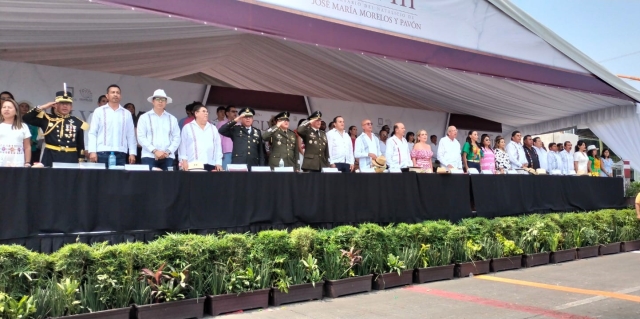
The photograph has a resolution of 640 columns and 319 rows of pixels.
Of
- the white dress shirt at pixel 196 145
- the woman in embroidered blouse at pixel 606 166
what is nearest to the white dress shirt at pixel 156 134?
the white dress shirt at pixel 196 145

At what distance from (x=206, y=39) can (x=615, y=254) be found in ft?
24.6

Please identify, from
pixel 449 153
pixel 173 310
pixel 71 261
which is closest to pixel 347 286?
pixel 173 310

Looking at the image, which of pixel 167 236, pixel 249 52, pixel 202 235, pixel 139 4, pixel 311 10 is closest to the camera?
pixel 167 236

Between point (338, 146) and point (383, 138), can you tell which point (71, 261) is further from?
point (383, 138)

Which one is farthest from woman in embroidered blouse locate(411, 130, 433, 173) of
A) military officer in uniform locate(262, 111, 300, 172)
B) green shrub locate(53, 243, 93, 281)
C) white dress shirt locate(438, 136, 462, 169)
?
green shrub locate(53, 243, 93, 281)

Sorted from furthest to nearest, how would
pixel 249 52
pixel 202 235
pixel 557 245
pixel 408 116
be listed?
pixel 408 116 → pixel 249 52 → pixel 557 245 → pixel 202 235

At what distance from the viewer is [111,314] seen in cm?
410

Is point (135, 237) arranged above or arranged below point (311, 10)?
below

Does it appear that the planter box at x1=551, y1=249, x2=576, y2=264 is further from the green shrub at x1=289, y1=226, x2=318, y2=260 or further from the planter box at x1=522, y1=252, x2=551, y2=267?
the green shrub at x1=289, y1=226, x2=318, y2=260

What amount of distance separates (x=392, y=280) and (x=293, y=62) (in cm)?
448

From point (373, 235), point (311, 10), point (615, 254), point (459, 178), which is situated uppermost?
point (311, 10)

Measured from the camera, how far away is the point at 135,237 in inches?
195

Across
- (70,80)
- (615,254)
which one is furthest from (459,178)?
(70,80)

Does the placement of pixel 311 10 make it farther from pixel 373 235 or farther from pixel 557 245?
pixel 557 245
